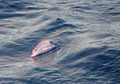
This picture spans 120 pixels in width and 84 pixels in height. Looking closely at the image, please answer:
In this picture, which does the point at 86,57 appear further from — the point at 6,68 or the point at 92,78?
the point at 6,68

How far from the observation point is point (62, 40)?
7086 millimetres

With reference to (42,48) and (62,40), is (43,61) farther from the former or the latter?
(62,40)

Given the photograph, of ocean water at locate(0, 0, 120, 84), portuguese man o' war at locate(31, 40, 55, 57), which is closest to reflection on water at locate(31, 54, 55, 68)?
ocean water at locate(0, 0, 120, 84)

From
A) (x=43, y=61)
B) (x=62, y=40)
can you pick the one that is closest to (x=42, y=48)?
(x=43, y=61)

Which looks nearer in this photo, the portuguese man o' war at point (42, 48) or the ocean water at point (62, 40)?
the ocean water at point (62, 40)

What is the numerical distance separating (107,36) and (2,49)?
2378 millimetres

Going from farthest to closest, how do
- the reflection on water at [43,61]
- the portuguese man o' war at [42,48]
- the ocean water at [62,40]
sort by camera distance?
1. the portuguese man o' war at [42,48]
2. the reflection on water at [43,61]
3. the ocean water at [62,40]

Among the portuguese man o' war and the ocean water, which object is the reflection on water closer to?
the ocean water

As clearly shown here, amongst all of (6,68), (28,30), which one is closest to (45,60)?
(6,68)

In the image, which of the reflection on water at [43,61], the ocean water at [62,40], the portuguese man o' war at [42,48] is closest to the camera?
the ocean water at [62,40]

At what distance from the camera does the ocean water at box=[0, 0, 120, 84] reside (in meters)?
5.53

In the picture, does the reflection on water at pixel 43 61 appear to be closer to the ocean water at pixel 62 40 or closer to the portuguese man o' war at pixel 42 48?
the ocean water at pixel 62 40

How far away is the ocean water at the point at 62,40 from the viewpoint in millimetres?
5531

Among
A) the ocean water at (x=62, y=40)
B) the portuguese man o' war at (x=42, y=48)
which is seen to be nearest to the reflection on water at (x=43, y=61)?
the ocean water at (x=62, y=40)
